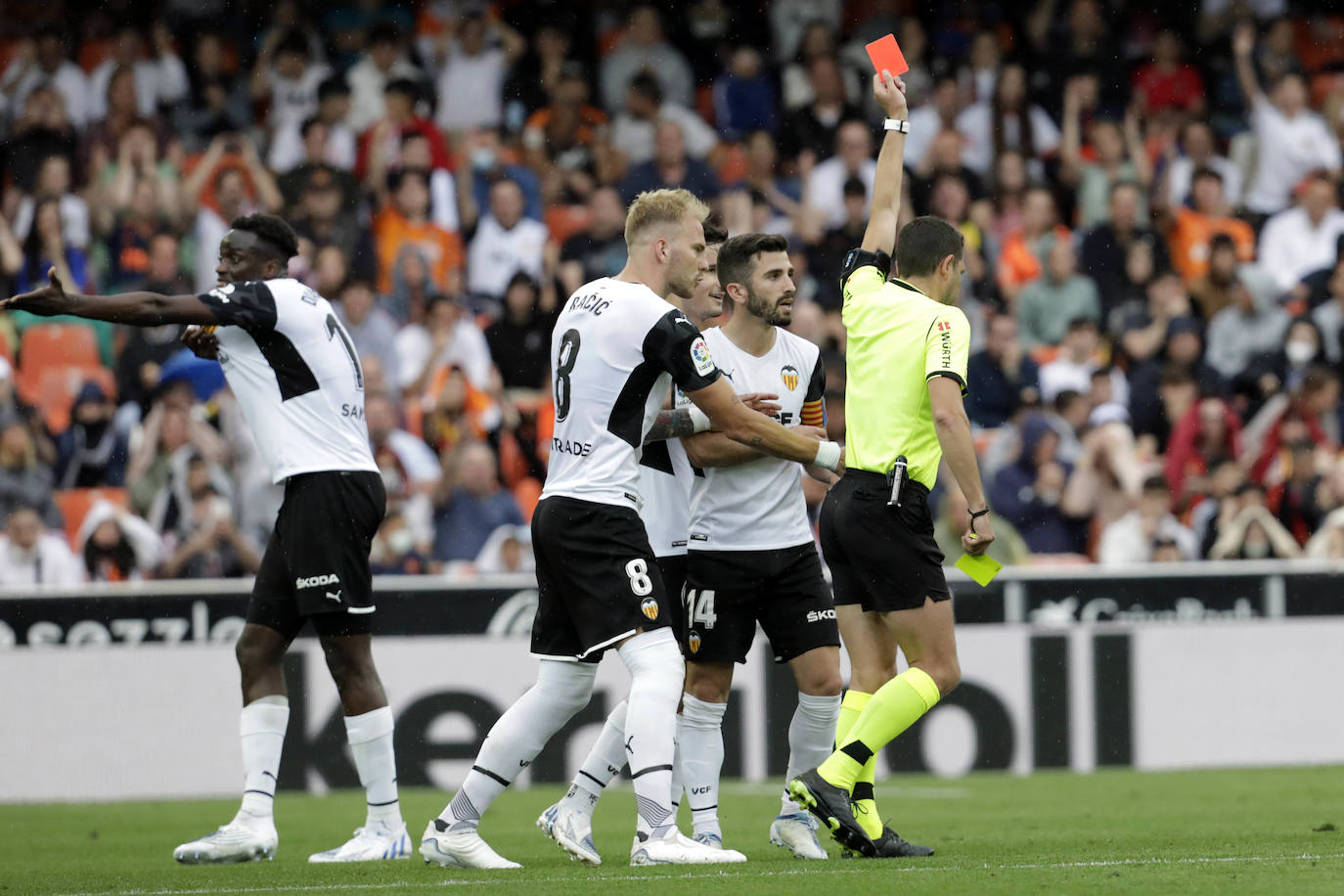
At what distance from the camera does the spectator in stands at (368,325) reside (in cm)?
1512

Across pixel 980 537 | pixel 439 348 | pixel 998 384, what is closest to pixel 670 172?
pixel 439 348

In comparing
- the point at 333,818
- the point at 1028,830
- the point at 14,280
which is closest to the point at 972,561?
the point at 1028,830

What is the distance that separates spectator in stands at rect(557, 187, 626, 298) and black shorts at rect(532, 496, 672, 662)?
915 cm

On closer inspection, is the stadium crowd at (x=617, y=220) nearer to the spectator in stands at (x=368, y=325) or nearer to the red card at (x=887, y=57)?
the spectator in stands at (x=368, y=325)

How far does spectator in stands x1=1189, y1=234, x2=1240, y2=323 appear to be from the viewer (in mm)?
15914

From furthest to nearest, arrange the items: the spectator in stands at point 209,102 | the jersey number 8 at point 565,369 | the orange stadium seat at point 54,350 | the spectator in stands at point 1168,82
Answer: the spectator in stands at point 1168,82
the spectator in stands at point 209,102
the orange stadium seat at point 54,350
the jersey number 8 at point 565,369

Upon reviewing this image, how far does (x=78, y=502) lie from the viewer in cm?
1402

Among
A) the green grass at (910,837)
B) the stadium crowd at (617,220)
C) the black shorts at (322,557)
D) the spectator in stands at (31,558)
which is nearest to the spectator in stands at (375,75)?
the stadium crowd at (617,220)

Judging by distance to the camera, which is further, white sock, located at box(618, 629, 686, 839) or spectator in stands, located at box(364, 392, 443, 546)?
spectator in stands, located at box(364, 392, 443, 546)

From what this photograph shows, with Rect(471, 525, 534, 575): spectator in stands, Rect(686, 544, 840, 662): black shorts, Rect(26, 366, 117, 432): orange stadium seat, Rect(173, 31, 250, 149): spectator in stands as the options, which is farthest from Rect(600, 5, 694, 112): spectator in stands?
Rect(686, 544, 840, 662): black shorts

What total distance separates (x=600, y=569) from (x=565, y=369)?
741 mm

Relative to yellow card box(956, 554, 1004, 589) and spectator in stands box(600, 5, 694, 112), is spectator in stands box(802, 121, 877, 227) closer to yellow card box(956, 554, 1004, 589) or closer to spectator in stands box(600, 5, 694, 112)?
spectator in stands box(600, 5, 694, 112)

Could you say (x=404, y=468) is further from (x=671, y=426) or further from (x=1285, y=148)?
(x=1285, y=148)

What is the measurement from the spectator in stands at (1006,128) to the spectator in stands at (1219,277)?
2.14 m
